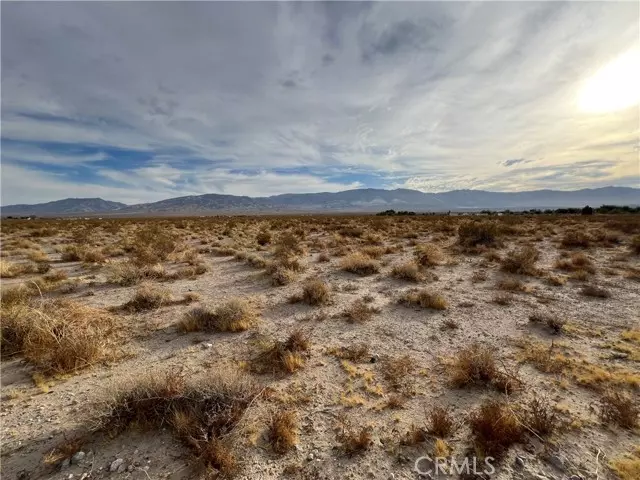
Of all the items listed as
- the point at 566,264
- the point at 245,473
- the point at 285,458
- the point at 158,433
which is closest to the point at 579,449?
the point at 285,458

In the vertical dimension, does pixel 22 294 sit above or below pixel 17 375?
above

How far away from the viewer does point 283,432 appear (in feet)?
11.2

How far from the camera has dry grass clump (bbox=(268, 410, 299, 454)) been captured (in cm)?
333

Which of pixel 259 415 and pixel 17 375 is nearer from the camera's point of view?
pixel 259 415

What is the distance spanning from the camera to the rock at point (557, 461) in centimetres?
301

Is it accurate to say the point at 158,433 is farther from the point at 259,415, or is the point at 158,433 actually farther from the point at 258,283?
the point at 258,283

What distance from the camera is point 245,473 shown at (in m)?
3.04

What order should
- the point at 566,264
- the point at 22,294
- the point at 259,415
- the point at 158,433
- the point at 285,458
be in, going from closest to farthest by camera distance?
the point at 285,458 < the point at 158,433 < the point at 259,415 < the point at 22,294 < the point at 566,264

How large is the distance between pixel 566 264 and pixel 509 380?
9266 mm

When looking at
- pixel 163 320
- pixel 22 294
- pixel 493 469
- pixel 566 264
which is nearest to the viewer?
pixel 493 469

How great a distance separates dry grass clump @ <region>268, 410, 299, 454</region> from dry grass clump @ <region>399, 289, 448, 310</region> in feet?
16.3

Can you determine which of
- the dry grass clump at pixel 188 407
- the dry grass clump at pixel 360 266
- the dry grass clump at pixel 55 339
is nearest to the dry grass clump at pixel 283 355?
the dry grass clump at pixel 188 407

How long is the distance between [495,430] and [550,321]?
4041 millimetres

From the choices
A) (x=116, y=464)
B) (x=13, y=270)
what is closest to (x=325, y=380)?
(x=116, y=464)
